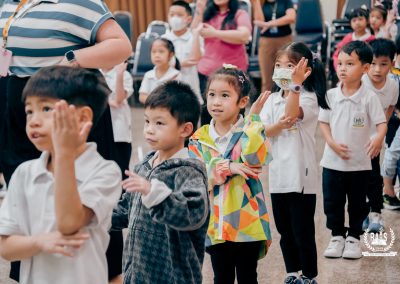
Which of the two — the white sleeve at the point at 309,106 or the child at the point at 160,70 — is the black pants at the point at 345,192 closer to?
the white sleeve at the point at 309,106

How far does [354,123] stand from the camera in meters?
3.87

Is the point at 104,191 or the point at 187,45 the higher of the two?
the point at 187,45

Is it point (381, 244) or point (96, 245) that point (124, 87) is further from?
point (96, 245)

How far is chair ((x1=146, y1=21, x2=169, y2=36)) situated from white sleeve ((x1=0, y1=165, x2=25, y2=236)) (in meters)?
7.29

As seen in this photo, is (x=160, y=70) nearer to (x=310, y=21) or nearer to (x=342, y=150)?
(x=342, y=150)

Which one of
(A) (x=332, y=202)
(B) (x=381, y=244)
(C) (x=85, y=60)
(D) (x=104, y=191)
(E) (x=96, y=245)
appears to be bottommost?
(B) (x=381, y=244)

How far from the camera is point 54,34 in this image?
2719 mm

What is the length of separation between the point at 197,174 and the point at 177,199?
0.53 feet

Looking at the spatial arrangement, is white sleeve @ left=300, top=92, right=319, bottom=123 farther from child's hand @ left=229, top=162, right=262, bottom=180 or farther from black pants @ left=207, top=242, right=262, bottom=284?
black pants @ left=207, top=242, right=262, bottom=284

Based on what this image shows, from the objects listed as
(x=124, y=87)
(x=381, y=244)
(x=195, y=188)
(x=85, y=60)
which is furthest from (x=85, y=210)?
(x=124, y=87)

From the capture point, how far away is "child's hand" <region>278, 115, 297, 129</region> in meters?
3.27

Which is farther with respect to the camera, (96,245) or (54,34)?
(54,34)

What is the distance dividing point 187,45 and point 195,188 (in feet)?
13.6

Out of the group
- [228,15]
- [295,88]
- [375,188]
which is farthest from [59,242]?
[228,15]
